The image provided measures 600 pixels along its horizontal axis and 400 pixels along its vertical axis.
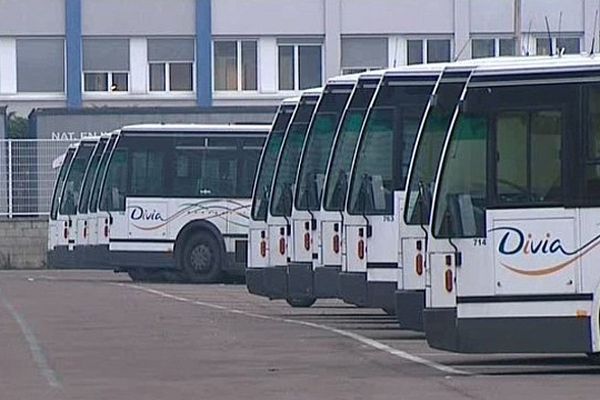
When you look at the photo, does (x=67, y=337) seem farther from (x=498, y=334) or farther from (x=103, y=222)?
(x=103, y=222)

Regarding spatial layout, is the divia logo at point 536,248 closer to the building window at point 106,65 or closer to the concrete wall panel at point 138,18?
the concrete wall panel at point 138,18

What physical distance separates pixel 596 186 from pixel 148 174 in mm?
21658

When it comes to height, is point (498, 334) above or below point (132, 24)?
below

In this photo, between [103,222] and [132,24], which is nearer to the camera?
[103,222]

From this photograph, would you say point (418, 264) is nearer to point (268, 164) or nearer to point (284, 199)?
point (284, 199)

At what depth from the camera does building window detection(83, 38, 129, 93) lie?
56844 mm

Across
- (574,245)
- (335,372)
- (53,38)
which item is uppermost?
(53,38)

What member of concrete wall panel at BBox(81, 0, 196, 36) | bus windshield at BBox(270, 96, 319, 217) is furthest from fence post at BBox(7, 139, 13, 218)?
bus windshield at BBox(270, 96, 319, 217)

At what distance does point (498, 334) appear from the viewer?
1644 cm

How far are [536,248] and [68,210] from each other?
25.0 meters

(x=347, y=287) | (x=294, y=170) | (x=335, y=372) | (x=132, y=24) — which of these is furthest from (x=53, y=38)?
(x=335, y=372)

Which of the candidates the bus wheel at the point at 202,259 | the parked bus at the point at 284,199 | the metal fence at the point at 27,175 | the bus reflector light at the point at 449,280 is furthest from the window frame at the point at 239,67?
the bus reflector light at the point at 449,280

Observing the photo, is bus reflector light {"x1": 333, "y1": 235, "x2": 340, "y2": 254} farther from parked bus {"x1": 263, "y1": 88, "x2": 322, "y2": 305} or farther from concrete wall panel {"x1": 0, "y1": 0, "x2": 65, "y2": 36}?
concrete wall panel {"x1": 0, "y1": 0, "x2": 65, "y2": 36}

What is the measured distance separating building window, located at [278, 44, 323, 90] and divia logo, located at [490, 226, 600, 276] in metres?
41.3
